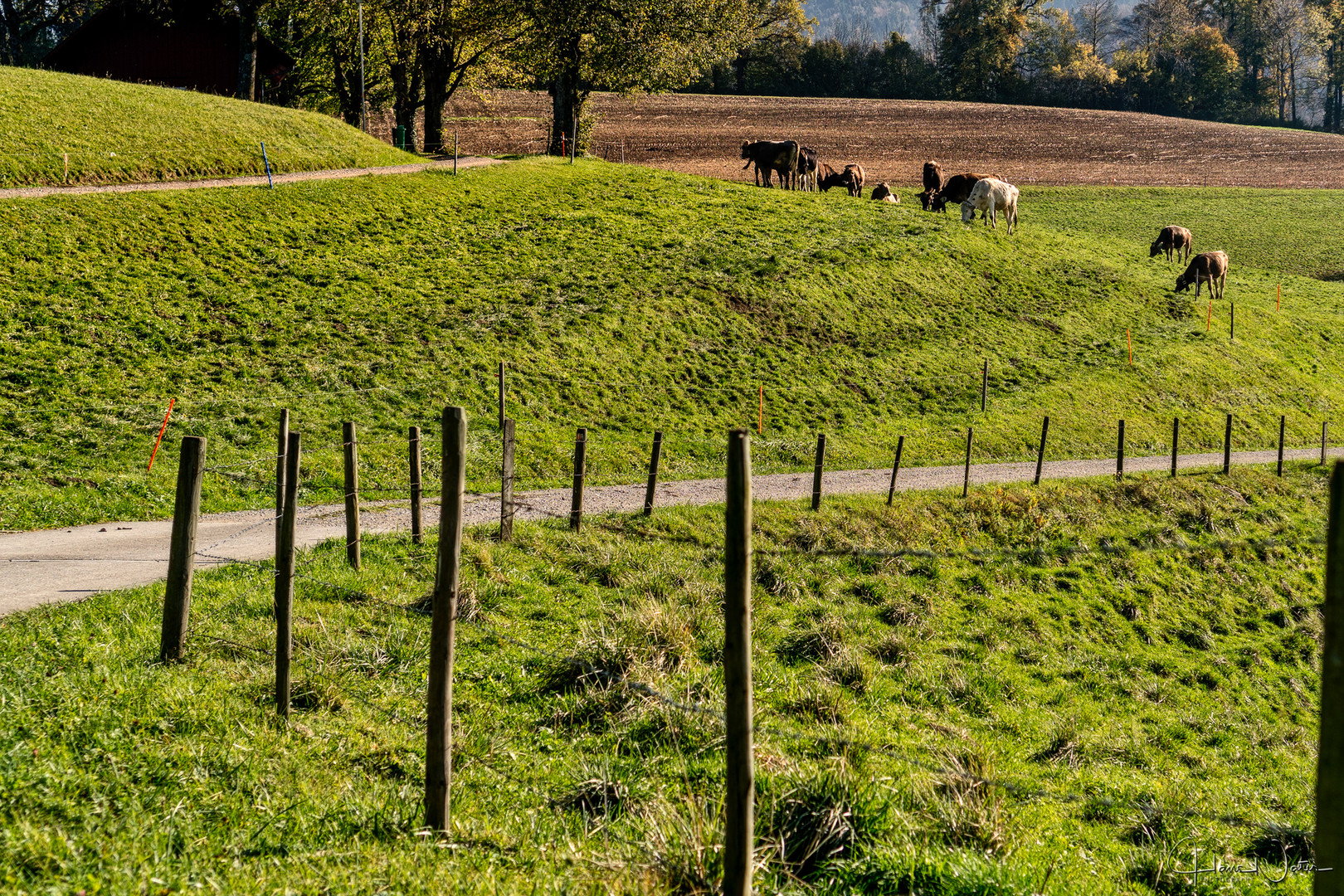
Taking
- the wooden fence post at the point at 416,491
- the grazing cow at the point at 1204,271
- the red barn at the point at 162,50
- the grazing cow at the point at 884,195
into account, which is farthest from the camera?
the grazing cow at the point at 884,195

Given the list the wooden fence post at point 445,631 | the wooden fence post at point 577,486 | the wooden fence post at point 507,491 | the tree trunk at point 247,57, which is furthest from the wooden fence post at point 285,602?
the tree trunk at point 247,57

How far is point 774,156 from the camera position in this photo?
51469 mm

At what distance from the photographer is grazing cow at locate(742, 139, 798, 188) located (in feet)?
168

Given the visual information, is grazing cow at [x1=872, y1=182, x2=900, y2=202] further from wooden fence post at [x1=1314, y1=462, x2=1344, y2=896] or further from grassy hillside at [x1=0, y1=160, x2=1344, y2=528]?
wooden fence post at [x1=1314, y1=462, x2=1344, y2=896]

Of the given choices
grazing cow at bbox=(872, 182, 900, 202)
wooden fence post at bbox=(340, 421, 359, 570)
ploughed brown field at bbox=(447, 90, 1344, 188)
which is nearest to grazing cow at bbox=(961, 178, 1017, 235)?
grazing cow at bbox=(872, 182, 900, 202)

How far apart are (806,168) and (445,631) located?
166 ft

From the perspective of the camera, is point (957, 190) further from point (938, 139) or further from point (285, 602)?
point (285, 602)

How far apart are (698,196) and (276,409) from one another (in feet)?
89.6

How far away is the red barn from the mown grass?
4217 cm

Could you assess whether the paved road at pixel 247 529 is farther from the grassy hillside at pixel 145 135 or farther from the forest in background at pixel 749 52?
the forest in background at pixel 749 52

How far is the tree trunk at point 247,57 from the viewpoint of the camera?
43.1m

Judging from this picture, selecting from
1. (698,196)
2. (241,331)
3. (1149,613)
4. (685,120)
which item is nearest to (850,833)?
(1149,613)

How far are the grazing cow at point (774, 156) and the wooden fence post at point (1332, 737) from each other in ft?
165

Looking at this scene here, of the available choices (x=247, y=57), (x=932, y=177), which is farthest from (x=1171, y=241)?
(x=247, y=57)
